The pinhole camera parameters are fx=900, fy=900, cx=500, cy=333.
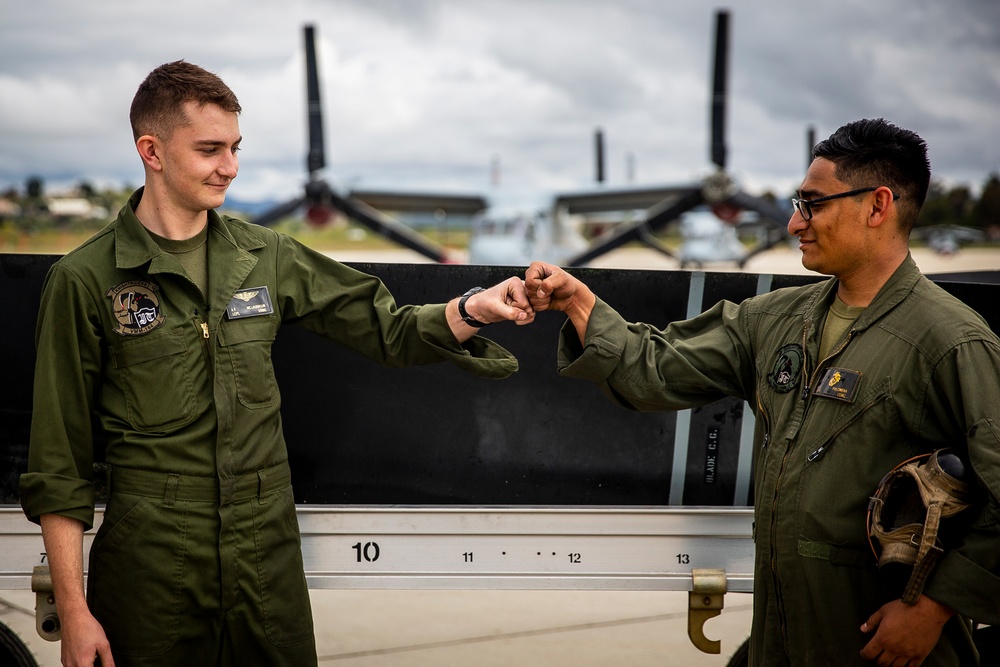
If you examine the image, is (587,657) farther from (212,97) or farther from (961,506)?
(212,97)

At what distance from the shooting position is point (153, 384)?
2.16 metres

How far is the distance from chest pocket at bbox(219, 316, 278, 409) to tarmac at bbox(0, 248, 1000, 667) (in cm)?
231

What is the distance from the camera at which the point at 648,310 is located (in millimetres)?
2861

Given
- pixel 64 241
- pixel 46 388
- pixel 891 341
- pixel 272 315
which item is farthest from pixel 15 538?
pixel 64 241

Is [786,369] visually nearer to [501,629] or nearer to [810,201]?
[810,201]

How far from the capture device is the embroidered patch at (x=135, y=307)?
213 centimetres

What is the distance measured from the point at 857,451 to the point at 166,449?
63.7 inches

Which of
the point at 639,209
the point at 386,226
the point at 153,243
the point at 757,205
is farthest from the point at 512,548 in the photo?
the point at 639,209

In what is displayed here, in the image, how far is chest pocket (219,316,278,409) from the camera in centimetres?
222

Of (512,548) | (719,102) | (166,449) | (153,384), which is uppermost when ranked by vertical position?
(719,102)

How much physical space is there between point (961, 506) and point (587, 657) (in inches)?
106

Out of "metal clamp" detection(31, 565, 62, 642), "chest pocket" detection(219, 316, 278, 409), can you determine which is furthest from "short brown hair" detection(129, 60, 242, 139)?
"metal clamp" detection(31, 565, 62, 642)

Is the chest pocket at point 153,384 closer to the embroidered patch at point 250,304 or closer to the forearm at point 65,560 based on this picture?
the embroidered patch at point 250,304

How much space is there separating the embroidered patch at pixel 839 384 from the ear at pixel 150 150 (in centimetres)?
169
